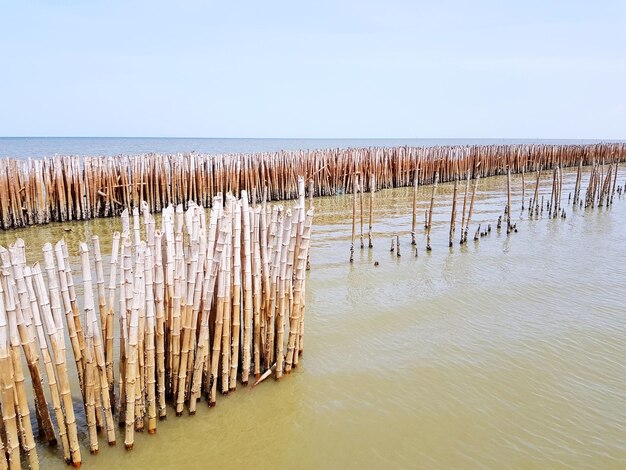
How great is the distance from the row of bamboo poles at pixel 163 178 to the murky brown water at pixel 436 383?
3.07 metres

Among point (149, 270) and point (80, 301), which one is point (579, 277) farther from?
point (80, 301)

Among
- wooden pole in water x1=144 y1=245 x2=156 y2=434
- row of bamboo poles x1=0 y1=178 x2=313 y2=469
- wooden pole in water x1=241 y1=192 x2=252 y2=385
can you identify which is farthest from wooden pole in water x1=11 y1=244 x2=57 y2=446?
wooden pole in water x1=241 y1=192 x2=252 y2=385

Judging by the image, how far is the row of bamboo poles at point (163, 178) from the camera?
Answer: 11.6 metres

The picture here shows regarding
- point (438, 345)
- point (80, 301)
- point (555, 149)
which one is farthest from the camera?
point (555, 149)

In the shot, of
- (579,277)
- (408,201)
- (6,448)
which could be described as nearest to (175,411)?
(6,448)

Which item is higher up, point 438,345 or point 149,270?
point 149,270

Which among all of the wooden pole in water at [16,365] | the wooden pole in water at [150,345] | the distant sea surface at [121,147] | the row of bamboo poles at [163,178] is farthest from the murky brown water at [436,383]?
the distant sea surface at [121,147]

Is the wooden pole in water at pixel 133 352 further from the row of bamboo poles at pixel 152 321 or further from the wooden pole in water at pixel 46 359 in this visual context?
the wooden pole in water at pixel 46 359

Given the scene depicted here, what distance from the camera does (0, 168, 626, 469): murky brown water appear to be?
350cm

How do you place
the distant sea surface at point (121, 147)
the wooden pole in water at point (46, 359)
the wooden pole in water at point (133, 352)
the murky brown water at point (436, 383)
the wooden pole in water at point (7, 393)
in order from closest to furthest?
the wooden pole in water at point (7, 393), the wooden pole in water at point (46, 359), the wooden pole in water at point (133, 352), the murky brown water at point (436, 383), the distant sea surface at point (121, 147)

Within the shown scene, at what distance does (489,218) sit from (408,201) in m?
3.89

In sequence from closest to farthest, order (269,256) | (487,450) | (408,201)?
(487,450) → (269,256) → (408,201)

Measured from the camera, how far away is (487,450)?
3564mm

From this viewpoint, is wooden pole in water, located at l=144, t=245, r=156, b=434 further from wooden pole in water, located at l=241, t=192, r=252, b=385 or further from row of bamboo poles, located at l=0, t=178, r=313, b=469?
wooden pole in water, located at l=241, t=192, r=252, b=385
